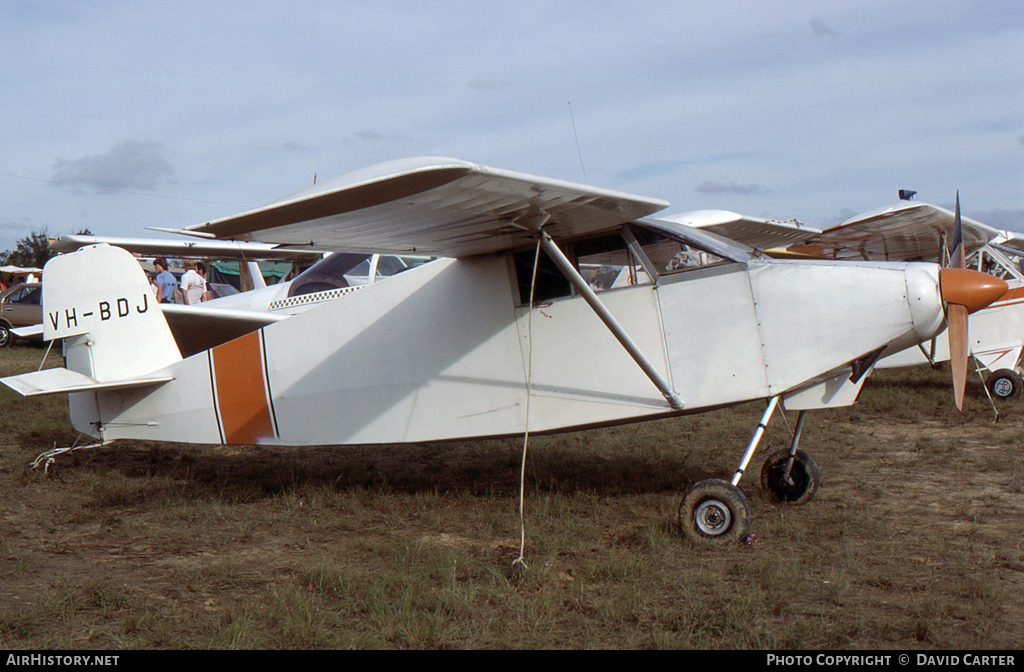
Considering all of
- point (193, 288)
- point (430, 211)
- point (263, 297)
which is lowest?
point (263, 297)

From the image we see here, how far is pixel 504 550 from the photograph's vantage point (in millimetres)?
5070

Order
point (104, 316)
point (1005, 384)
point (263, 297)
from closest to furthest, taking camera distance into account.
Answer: point (104, 316) → point (1005, 384) → point (263, 297)

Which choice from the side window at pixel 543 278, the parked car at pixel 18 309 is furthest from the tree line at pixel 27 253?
the side window at pixel 543 278

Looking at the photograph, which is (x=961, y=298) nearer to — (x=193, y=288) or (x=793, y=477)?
(x=793, y=477)

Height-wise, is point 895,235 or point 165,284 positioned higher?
point 165,284

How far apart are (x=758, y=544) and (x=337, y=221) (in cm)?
343

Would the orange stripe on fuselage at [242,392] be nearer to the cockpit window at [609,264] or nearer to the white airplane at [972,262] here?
the cockpit window at [609,264]

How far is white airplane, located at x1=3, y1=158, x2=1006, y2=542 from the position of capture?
4.87 meters

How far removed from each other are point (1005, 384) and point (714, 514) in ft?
28.4

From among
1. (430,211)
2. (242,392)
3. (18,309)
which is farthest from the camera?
(18,309)

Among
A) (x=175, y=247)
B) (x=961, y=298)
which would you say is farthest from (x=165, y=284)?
(x=961, y=298)

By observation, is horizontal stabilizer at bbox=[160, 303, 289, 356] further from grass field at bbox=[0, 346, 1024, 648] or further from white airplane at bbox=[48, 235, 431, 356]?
grass field at bbox=[0, 346, 1024, 648]

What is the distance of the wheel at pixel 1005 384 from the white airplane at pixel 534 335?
7.22 metres

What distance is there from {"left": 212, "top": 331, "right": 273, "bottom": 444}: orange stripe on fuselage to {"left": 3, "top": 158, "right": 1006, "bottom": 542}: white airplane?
0.05 feet
